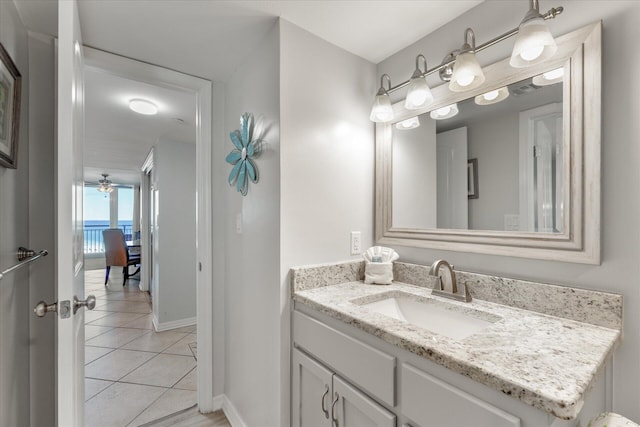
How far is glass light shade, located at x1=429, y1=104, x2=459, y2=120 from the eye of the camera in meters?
1.39

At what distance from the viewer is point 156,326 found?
334 cm

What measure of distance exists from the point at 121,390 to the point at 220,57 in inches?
95.5

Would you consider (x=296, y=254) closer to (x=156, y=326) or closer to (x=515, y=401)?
(x=515, y=401)

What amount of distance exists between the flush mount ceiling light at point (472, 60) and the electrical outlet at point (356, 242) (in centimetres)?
63

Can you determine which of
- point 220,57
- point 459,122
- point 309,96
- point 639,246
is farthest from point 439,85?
point 220,57

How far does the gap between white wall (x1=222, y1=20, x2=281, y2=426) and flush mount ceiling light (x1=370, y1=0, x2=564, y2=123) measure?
1.92ft

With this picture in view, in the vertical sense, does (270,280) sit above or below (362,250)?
below

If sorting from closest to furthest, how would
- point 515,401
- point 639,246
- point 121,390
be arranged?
point 515,401 < point 639,246 < point 121,390

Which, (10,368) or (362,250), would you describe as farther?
(362,250)

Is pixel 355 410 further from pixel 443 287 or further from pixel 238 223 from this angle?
pixel 238 223

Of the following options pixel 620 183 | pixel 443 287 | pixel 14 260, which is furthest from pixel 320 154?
pixel 14 260

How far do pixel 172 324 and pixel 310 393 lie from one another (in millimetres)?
2779

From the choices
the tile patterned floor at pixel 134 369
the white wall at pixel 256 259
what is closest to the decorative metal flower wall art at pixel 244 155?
the white wall at pixel 256 259

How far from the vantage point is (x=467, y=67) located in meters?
1.18
